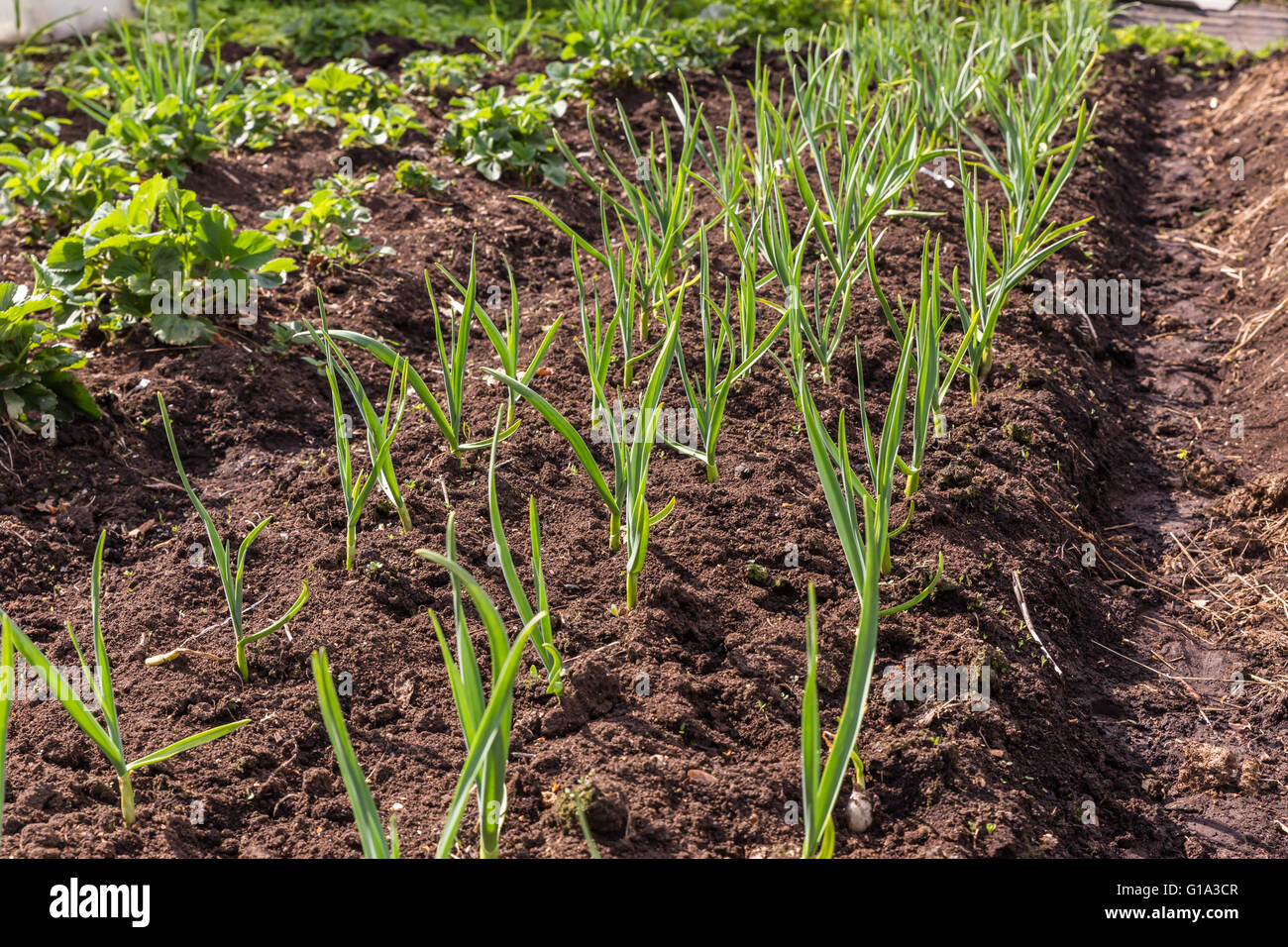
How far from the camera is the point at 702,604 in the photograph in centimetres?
197

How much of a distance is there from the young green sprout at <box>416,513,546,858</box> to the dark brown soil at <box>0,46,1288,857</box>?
20 cm

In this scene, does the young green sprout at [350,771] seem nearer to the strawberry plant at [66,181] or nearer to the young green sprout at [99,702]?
the young green sprout at [99,702]

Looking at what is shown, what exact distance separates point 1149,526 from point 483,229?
7.09ft

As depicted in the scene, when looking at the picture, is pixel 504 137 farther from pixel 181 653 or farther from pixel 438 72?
pixel 181 653

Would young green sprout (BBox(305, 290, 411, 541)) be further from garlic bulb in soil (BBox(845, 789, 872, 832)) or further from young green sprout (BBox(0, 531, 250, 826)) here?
garlic bulb in soil (BBox(845, 789, 872, 832))

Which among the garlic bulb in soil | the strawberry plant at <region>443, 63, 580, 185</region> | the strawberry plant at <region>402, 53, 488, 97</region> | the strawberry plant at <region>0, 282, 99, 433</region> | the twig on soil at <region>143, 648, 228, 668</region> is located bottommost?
the garlic bulb in soil

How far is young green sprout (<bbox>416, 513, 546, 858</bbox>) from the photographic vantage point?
1.16 metres

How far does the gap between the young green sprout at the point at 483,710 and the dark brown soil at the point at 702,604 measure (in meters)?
0.20

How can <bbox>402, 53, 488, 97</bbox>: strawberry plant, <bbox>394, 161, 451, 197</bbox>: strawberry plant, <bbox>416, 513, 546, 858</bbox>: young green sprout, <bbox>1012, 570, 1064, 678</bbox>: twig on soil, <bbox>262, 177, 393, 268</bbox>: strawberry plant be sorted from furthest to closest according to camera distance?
<bbox>402, 53, 488, 97</bbox>: strawberry plant
<bbox>394, 161, 451, 197</bbox>: strawberry plant
<bbox>262, 177, 393, 268</bbox>: strawberry plant
<bbox>1012, 570, 1064, 678</bbox>: twig on soil
<bbox>416, 513, 546, 858</bbox>: young green sprout

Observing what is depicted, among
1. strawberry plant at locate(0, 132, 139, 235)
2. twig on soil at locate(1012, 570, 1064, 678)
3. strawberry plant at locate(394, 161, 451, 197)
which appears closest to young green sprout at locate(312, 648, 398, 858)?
twig on soil at locate(1012, 570, 1064, 678)

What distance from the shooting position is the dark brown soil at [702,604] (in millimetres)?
1603
